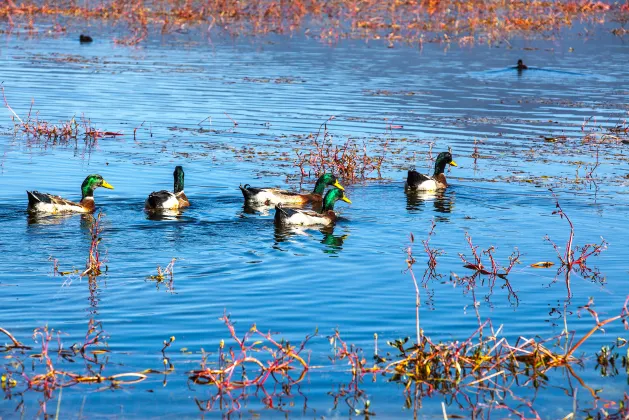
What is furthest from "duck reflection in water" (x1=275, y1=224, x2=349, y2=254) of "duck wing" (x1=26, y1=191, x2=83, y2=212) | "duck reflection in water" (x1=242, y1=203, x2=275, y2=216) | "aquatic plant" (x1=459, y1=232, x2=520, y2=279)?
"duck wing" (x1=26, y1=191, x2=83, y2=212)

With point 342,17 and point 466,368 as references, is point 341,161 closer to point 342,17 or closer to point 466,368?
point 466,368

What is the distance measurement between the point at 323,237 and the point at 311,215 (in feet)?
2.99

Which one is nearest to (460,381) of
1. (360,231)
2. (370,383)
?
(370,383)

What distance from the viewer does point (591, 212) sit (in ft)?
51.7

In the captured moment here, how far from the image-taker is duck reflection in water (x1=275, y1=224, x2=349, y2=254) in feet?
44.2

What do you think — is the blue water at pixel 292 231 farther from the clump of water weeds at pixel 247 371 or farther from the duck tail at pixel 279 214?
the duck tail at pixel 279 214

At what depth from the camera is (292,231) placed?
1455 centimetres

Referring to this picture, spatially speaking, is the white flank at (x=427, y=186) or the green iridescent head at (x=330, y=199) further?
the white flank at (x=427, y=186)

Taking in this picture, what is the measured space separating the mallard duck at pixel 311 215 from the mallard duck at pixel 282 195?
39 centimetres

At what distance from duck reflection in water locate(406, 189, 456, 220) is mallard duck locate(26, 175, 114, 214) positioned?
4.49 m

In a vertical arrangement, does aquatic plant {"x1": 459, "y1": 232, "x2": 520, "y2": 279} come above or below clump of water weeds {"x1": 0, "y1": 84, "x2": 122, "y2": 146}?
below

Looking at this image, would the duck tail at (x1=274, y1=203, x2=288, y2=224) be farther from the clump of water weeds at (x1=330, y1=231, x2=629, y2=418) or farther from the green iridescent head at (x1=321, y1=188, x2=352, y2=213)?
the clump of water weeds at (x1=330, y1=231, x2=629, y2=418)

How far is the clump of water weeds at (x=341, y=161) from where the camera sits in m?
18.3

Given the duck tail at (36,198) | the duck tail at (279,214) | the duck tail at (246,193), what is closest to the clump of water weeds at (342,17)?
the duck tail at (246,193)
